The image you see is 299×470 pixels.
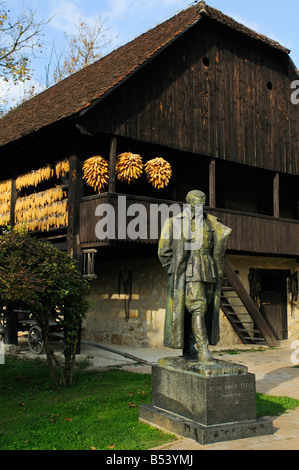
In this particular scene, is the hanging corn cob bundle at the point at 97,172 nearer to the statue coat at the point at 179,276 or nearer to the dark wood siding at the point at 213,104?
the dark wood siding at the point at 213,104

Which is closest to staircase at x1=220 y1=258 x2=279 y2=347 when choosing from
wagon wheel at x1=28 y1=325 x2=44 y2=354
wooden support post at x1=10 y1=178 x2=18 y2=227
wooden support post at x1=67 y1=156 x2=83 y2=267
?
wooden support post at x1=67 y1=156 x2=83 y2=267

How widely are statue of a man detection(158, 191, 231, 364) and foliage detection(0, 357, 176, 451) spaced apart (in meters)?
1.10

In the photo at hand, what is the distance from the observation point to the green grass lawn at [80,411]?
5156 mm

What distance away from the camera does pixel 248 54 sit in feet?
51.9

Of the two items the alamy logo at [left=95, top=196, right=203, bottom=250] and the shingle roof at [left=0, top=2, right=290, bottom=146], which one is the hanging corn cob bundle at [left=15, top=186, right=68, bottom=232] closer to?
the alamy logo at [left=95, top=196, right=203, bottom=250]

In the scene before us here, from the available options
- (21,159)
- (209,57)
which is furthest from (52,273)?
(209,57)

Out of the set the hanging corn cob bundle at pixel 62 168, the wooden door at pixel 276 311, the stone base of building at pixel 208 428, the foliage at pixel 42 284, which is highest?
the hanging corn cob bundle at pixel 62 168

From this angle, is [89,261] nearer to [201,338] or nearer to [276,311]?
[201,338]

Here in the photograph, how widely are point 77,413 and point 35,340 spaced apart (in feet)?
18.8

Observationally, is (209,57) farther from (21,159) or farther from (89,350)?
(89,350)

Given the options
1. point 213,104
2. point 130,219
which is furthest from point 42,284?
point 213,104

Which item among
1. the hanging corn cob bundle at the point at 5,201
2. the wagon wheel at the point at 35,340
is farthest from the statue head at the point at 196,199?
the hanging corn cob bundle at the point at 5,201

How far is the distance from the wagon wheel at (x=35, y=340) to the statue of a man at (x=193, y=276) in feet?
20.7

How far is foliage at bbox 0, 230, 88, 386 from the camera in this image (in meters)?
7.19
